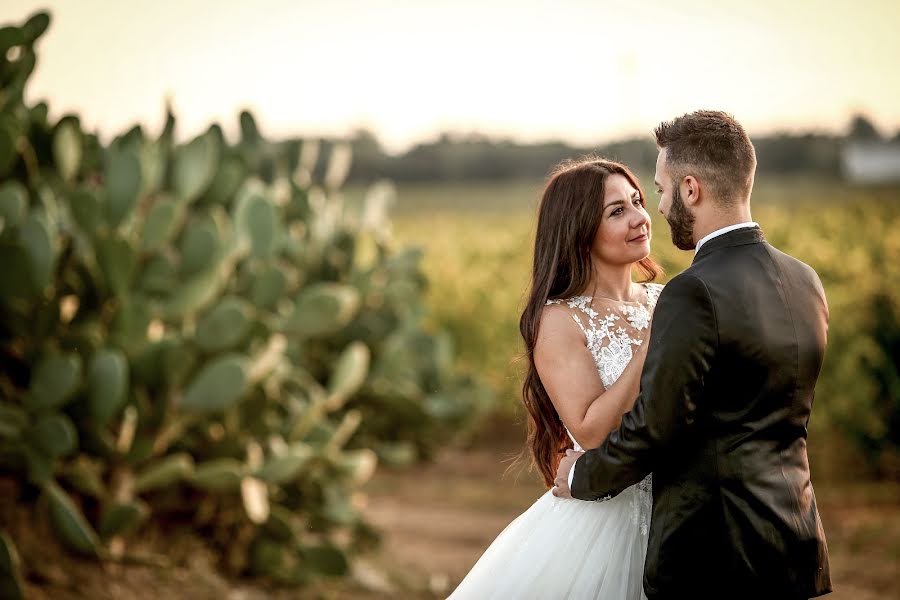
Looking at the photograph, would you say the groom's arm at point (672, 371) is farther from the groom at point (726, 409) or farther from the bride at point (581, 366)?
the bride at point (581, 366)

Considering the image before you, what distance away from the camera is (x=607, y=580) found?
229 centimetres

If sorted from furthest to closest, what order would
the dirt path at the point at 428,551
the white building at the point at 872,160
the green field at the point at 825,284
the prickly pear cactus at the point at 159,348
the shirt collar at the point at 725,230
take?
the white building at the point at 872,160 < the green field at the point at 825,284 < the dirt path at the point at 428,551 < the prickly pear cactus at the point at 159,348 < the shirt collar at the point at 725,230

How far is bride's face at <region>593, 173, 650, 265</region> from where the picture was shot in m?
2.40

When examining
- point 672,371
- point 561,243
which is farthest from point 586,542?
point 561,243

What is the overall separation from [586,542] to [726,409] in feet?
1.93

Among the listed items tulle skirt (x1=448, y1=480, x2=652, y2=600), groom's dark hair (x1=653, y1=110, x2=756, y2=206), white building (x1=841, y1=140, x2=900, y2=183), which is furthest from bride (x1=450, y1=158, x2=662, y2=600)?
white building (x1=841, y1=140, x2=900, y2=183)

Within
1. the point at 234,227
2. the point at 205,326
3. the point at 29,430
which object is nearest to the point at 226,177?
the point at 234,227

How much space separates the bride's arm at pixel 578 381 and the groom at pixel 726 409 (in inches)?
6.3

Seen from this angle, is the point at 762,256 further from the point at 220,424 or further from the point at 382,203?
the point at 382,203

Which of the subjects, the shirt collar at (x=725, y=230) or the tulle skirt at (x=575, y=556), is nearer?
the shirt collar at (x=725, y=230)

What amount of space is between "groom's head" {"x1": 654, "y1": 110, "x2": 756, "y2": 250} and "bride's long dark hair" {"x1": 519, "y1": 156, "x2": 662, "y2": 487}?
1.14ft

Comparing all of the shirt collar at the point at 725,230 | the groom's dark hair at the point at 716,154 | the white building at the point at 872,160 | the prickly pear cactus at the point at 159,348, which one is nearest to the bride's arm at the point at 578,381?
the shirt collar at the point at 725,230

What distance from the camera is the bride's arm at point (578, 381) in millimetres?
2197

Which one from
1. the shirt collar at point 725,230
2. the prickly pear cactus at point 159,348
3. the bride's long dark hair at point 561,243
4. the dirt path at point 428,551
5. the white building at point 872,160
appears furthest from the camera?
the white building at point 872,160
